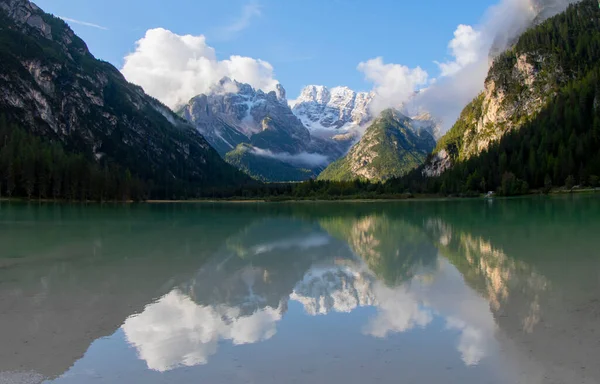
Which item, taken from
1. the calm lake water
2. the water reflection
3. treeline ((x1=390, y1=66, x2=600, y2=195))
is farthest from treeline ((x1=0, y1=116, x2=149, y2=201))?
treeline ((x1=390, y1=66, x2=600, y2=195))

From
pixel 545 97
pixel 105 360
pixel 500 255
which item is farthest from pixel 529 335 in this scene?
pixel 545 97

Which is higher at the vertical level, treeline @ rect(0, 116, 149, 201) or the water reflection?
treeline @ rect(0, 116, 149, 201)

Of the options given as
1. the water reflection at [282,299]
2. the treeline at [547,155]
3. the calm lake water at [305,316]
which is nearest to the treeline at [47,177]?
the calm lake water at [305,316]

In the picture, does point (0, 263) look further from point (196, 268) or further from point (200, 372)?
point (200, 372)

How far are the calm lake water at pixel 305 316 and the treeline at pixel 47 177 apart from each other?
369ft

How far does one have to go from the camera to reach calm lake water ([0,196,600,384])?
397 inches

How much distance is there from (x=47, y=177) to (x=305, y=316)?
436 ft

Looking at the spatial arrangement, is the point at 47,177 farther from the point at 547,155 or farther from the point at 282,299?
the point at 547,155

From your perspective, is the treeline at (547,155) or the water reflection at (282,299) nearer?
the water reflection at (282,299)

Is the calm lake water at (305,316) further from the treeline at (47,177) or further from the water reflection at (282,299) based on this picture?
the treeline at (47,177)

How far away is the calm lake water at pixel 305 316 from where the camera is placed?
1009 centimetres

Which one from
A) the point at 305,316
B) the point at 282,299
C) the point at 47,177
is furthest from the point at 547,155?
the point at 305,316

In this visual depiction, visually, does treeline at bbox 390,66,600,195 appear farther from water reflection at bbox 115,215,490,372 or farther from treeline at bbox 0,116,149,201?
water reflection at bbox 115,215,490,372

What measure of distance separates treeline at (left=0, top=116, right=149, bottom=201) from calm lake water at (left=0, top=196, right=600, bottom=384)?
112 meters
